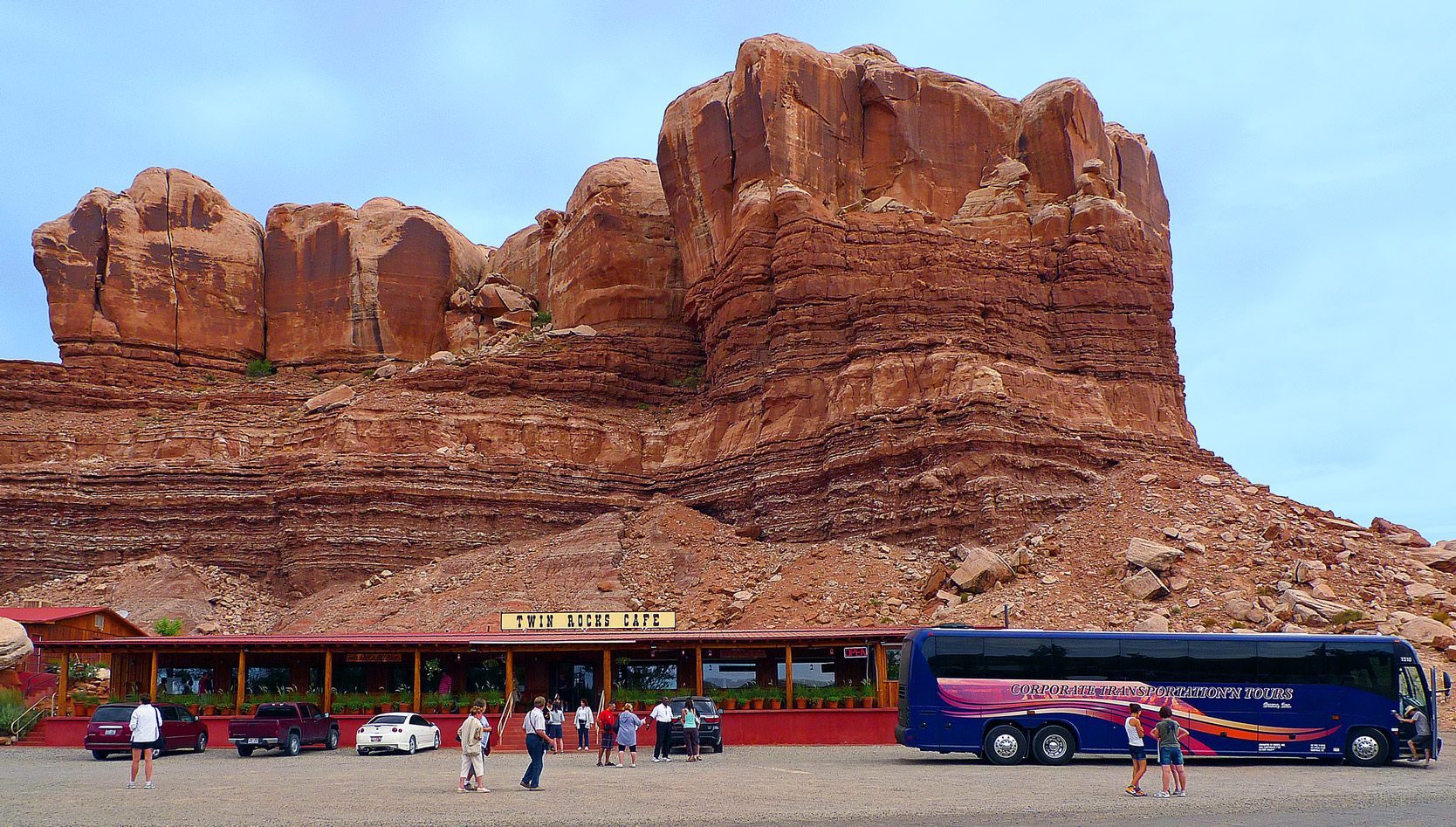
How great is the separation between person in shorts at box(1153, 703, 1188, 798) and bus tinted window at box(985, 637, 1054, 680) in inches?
281

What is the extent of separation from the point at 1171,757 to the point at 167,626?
46123 mm

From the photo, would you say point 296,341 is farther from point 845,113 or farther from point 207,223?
point 845,113

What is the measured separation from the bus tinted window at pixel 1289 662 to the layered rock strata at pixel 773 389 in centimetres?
2397

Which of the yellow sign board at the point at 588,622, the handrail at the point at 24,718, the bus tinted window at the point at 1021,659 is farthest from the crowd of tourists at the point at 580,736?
the handrail at the point at 24,718

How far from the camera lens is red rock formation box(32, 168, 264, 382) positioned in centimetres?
8525

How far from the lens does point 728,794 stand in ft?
74.2

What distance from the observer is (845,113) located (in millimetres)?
69062

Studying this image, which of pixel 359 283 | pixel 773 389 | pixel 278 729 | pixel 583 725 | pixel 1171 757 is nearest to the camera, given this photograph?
pixel 1171 757

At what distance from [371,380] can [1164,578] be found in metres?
Result: 51.0

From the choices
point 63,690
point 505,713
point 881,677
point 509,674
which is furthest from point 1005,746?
point 63,690

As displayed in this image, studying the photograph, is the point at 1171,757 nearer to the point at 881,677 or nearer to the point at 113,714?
the point at 881,677

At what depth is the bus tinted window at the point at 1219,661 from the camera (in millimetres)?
30250

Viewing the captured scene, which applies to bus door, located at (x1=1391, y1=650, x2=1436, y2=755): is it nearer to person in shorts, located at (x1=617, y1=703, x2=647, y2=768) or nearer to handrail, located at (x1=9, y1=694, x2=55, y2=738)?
person in shorts, located at (x1=617, y1=703, x2=647, y2=768)

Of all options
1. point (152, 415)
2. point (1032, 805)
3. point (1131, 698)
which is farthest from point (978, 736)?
point (152, 415)
